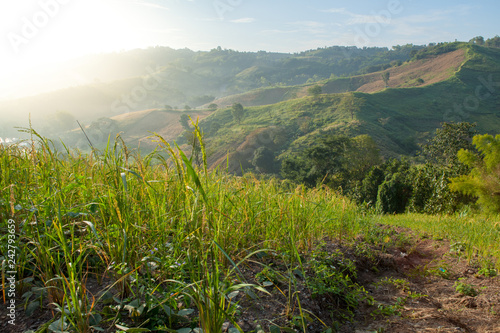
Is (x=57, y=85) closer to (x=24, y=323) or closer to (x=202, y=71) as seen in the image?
(x=202, y=71)

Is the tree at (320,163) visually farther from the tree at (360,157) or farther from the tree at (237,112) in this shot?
the tree at (237,112)

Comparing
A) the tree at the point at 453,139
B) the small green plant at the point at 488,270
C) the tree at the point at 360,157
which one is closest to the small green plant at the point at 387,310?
the small green plant at the point at 488,270

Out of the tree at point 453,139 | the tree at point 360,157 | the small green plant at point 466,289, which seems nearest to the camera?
the small green plant at point 466,289

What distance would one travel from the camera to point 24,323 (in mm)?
1276

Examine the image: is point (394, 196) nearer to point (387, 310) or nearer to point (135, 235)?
point (387, 310)

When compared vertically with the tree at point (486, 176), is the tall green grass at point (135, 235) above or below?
above

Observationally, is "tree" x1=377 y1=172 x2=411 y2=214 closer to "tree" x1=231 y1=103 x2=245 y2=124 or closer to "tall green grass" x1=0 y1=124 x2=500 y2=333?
"tall green grass" x1=0 y1=124 x2=500 y2=333

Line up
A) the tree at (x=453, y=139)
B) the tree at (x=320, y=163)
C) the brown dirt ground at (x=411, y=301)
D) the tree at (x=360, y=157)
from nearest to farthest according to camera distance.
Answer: the brown dirt ground at (x=411, y=301) < the tree at (x=453, y=139) < the tree at (x=320, y=163) < the tree at (x=360, y=157)

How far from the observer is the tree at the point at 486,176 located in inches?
309

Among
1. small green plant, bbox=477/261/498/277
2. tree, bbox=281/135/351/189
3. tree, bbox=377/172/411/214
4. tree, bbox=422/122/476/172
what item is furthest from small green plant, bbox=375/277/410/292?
tree, bbox=422/122/476/172

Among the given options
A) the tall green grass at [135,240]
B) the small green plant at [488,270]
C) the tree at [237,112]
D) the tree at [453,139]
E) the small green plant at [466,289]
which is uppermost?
the tree at [237,112]

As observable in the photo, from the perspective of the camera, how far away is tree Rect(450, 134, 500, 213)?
7.86 meters

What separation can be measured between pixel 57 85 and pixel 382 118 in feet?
445

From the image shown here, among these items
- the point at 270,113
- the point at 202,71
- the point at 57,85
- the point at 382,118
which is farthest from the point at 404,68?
the point at 57,85
